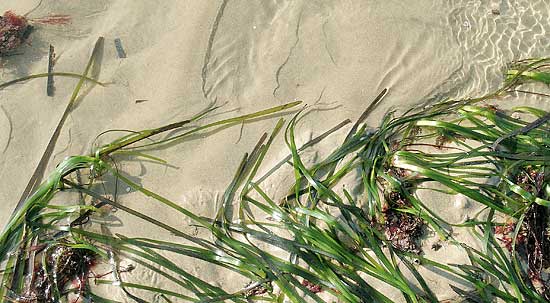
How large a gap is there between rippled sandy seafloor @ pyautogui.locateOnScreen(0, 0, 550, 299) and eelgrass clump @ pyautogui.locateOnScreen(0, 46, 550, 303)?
0.17 m

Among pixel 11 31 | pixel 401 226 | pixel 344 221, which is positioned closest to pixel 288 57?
pixel 344 221

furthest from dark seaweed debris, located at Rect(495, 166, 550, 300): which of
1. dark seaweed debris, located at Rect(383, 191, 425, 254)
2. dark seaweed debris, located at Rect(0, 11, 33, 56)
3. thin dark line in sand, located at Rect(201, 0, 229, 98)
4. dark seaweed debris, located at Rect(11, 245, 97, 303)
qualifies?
dark seaweed debris, located at Rect(0, 11, 33, 56)

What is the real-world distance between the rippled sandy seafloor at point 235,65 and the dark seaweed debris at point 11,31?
2.6 inches

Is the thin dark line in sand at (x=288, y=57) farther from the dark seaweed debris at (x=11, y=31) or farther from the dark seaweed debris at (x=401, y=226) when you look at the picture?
the dark seaweed debris at (x=11, y=31)

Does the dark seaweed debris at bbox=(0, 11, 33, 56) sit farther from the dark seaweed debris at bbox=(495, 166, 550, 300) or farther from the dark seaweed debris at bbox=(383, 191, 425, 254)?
the dark seaweed debris at bbox=(495, 166, 550, 300)

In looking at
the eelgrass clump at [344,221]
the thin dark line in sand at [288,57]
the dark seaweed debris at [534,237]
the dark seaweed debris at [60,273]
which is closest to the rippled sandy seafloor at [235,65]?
the thin dark line in sand at [288,57]

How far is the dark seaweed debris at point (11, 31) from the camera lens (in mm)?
3453

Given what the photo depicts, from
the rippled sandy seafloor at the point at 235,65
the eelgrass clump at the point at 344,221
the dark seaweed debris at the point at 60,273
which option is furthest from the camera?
the rippled sandy seafloor at the point at 235,65

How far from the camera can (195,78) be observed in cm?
348

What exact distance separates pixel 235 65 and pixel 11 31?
1533 millimetres

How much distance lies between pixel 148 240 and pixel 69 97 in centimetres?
117

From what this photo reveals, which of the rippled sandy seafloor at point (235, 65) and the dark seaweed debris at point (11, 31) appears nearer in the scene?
the rippled sandy seafloor at point (235, 65)

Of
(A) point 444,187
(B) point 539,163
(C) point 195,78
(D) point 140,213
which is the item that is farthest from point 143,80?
(B) point 539,163

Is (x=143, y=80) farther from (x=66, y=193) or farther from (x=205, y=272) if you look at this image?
(x=205, y=272)
